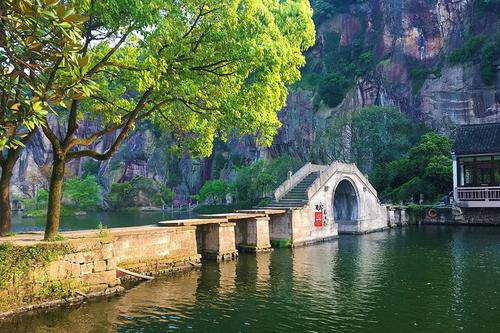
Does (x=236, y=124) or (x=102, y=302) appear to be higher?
(x=236, y=124)

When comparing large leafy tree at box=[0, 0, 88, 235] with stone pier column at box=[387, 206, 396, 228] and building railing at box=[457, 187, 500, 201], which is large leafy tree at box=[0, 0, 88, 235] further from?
building railing at box=[457, 187, 500, 201]

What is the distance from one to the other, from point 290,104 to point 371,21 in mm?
19819

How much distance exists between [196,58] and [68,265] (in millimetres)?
8382

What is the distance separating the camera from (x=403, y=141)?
57438 mm

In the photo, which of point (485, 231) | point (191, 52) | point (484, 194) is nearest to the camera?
point (191, 52)

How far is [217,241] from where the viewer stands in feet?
79.7

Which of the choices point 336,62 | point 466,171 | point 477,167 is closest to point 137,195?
point 336,62

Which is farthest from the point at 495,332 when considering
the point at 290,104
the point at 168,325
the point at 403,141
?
the point at 290,104

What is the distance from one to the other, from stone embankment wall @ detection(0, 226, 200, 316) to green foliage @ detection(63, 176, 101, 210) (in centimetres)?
7677

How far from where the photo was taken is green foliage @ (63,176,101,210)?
91938mm

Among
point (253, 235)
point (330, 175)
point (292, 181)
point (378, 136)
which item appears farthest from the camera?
point (378, 136)

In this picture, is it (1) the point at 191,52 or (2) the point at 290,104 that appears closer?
(1) the point at 191,52

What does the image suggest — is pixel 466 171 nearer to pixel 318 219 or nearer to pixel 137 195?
pixel 318 219

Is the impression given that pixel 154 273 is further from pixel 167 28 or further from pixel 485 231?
pixel 485 231
